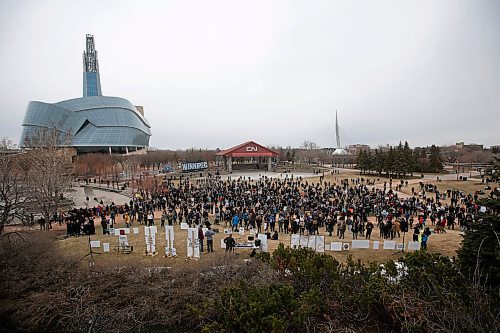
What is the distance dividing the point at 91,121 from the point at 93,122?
61cm

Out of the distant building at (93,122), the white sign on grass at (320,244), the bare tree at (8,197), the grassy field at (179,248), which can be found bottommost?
the grassy field at (179,248)

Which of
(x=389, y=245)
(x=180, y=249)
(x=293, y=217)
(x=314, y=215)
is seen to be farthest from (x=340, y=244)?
(x=180, y=249)

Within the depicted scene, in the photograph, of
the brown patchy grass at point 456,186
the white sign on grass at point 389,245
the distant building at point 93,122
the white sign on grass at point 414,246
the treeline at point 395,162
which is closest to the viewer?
the white sign on grass at point 414,246

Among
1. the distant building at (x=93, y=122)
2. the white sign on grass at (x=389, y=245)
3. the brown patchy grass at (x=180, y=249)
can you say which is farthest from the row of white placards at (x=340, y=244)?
the distant building at (x=93, y=122)

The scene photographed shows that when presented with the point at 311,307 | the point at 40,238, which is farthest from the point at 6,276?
the point at 311,307

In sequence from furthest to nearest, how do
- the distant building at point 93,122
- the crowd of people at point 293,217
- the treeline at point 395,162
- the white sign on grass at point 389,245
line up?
the distant building at point 93,122 → the treeline at point 395,162 → the crowd of people at point 293,217 → the white sign on grass at point 389,245

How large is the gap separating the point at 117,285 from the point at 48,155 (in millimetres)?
17276

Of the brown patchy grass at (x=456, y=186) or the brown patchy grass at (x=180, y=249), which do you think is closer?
the brown patchy grass at (x=180, y=249)

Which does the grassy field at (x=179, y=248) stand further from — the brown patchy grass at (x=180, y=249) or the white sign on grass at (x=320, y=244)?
the white sign on grass at (x=320, y=244)

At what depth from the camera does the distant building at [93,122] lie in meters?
79.3

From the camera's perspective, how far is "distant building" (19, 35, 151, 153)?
79312 mm

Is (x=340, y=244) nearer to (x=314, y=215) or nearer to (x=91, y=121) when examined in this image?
(x=314, y=215)

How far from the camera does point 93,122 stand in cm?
8575

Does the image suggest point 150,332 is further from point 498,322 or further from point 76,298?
point 498,322
